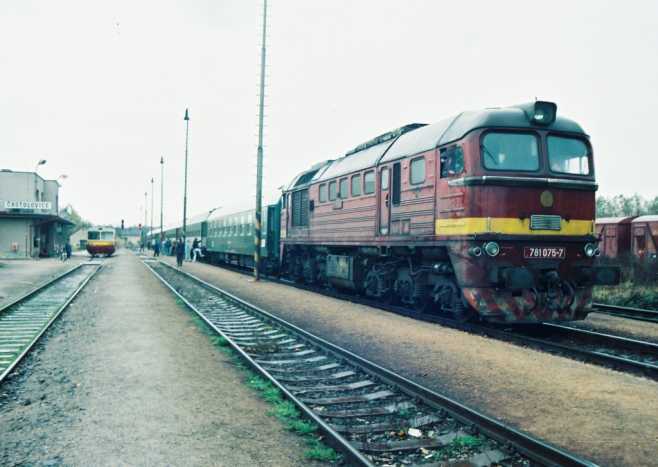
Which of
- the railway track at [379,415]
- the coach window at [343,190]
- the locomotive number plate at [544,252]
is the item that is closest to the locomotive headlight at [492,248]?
the locomotive number plate at [544,252]

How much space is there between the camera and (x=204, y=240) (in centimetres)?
4031

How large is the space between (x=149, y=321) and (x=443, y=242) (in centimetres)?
593

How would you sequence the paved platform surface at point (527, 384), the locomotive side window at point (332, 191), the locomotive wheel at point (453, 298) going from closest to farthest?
the paved platform surface at point (527, 384), the locomotive wheel at point (453, 298), the locomotive side window at point (332, 191)

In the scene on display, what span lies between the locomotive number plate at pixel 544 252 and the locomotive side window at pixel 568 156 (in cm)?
133

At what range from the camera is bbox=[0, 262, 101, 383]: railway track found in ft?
25.9

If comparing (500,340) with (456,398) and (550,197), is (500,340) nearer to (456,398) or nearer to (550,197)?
(550,197)

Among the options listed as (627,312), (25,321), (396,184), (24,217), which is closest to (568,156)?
(396,184)

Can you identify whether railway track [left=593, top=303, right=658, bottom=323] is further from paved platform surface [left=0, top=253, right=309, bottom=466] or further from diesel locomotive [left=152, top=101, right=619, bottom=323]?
paved platform surface [left=0, top=253, right=309, bottom=466]

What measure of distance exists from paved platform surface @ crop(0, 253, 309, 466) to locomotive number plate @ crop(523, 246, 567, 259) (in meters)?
5.03

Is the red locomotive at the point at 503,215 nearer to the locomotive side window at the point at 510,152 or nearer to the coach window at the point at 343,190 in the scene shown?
the locomotive side window at the point at 510,152

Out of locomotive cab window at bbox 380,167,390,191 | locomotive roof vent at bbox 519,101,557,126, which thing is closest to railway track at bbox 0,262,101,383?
locomotive cab window at bbox 380,167,390,191

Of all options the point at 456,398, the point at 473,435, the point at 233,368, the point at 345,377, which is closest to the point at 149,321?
the point at 233,368

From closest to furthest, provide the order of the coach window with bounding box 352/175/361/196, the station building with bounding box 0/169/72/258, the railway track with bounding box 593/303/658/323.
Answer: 1. the railway track with bounding box 593/303/658/323
2. the coach window with bounding box 352/175/361/196
3. the station building with bounding box 0/169/72/258

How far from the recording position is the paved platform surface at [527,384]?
450 centimetres
